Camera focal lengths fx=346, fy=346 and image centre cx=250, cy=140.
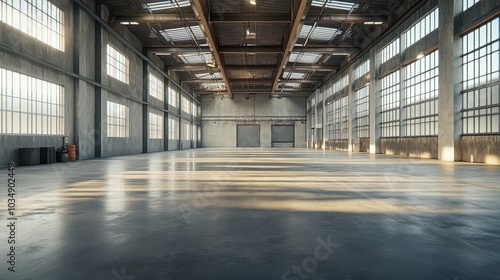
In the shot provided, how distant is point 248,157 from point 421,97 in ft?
36.2

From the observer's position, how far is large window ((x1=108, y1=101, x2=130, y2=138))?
73.2ft

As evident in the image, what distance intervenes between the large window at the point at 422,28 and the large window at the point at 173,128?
81.8 ft

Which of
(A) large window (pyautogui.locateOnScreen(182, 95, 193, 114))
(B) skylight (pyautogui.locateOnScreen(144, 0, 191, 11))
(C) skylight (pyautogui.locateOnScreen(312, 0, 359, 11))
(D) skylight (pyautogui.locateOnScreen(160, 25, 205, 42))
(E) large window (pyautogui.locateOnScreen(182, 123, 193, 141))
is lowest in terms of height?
(E) large window (pyautogui.locateOnScreen(182, 123, 193, 141))

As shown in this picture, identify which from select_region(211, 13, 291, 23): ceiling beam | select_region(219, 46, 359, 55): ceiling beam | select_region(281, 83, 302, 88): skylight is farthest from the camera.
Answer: select_region(281, 83, 302, 88): skylight

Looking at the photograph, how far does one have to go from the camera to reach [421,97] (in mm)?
20688

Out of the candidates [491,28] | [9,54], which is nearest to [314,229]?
[9,54]

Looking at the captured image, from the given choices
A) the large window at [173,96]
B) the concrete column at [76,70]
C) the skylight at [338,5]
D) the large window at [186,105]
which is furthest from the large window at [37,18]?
the large window at [186,105]

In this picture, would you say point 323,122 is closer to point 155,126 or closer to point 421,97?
point 155,126

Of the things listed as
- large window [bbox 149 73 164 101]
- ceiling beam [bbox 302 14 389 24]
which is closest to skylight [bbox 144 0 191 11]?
ceiling beam [bbox 302 14 389 24]

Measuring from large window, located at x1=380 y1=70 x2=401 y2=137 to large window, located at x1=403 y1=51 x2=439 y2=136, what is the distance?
983 millimetres

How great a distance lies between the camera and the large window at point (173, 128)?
124ft

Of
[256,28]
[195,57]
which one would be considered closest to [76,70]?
[256,28]

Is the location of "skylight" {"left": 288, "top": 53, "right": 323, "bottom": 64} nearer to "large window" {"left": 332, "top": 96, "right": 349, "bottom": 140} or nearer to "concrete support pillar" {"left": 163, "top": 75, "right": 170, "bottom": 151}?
"large window" {"left": 332, "top": 96, "right": 349, "bottom": 140}

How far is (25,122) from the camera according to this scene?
14320 millimetres
